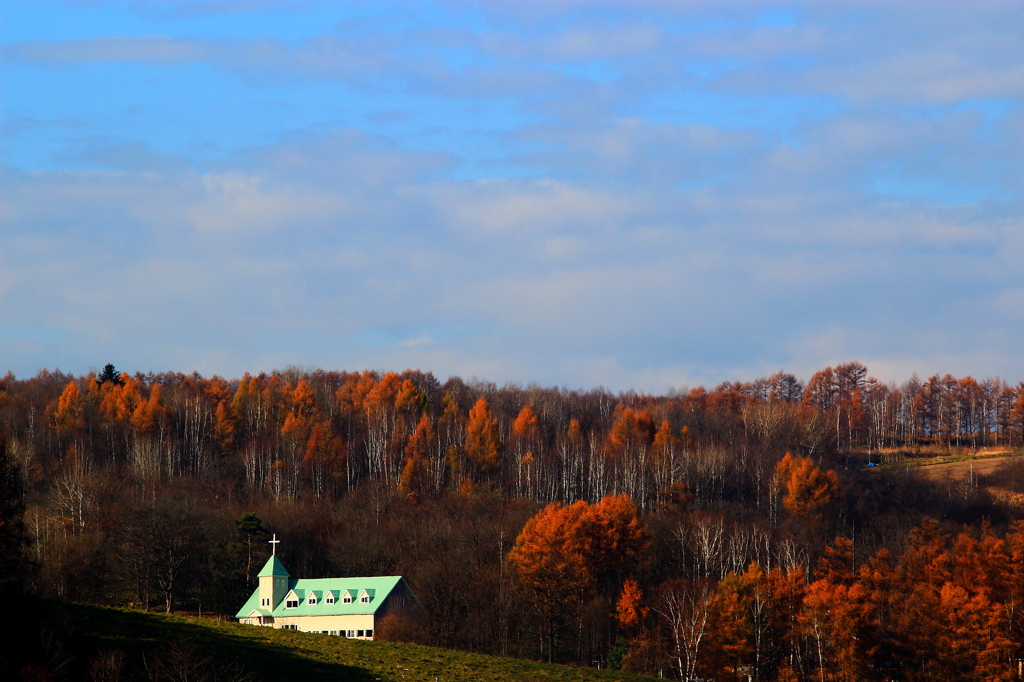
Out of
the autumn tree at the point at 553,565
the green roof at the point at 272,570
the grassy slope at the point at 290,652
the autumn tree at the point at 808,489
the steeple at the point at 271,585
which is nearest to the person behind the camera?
the grassy slope at the point at 290,652

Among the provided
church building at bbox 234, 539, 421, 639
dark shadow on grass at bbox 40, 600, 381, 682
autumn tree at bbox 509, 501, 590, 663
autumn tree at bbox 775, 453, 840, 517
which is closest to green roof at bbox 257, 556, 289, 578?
church building at bbox 234, 539, 421, 639

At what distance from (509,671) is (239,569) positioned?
3960cm

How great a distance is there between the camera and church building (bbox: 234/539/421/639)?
274 feet

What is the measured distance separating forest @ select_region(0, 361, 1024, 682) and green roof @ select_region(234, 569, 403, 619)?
3764mm

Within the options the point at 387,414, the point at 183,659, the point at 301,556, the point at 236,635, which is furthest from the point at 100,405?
the point at 183,659

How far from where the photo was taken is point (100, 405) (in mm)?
140750

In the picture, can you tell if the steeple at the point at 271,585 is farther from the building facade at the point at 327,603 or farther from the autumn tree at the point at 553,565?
the autumn tree at the point at 553,565

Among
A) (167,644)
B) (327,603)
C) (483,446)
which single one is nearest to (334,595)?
(327,603)

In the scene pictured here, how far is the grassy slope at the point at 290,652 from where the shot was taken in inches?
2058

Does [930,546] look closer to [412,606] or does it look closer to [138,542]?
[412,606]

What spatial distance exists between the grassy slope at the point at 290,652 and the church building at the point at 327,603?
18157 mm

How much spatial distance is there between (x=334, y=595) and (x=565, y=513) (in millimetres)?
19143

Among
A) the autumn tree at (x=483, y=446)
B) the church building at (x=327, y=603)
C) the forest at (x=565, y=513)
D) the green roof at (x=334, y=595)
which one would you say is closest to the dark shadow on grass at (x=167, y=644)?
the forest at (x=565, y=513)

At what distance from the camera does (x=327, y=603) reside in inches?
3346
